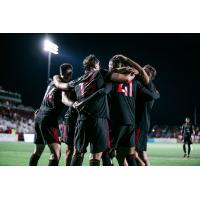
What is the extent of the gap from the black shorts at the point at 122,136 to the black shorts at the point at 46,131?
1.39 metres

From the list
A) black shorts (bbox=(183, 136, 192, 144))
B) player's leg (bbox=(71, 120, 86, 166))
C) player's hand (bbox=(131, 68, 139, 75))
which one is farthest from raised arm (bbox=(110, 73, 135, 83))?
black shorts (bbox=(183, 136, 192, 144))

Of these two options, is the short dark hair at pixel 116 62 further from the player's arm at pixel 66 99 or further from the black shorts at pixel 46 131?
the black shorts at pixel 46 131

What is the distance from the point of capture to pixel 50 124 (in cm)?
677

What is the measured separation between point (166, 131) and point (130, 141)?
36.1 meters

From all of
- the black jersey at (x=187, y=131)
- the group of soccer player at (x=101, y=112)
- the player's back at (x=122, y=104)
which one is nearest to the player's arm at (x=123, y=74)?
the group of soccer player at (x=101, y=112)

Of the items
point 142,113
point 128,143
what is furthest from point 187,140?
point 128,143

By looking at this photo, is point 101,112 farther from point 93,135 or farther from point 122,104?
point 122,104

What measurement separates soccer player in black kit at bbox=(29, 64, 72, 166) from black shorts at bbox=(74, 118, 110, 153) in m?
1.47

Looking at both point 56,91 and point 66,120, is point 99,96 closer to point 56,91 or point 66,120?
point 56,91

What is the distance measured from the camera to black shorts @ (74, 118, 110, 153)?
17.1ft

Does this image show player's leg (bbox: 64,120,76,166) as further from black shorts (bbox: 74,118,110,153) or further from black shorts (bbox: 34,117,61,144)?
black shorts (bbox: 74,118,110,153)

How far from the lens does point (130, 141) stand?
582cm

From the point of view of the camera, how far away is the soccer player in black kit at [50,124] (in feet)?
22.0
